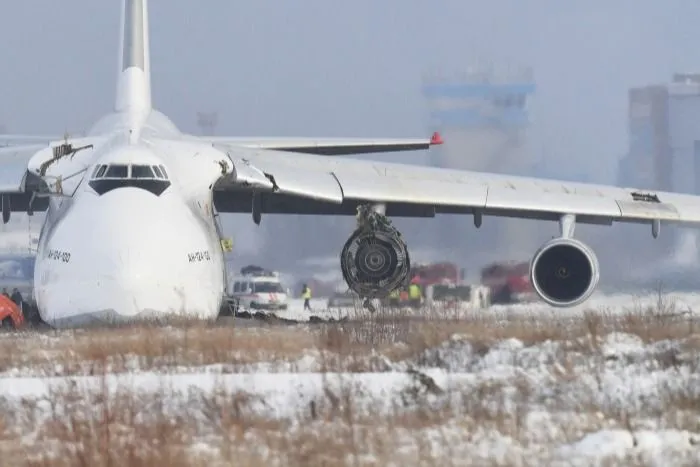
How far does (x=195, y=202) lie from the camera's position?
60.8 ft

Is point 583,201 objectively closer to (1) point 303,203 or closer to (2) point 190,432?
(1) point 303,203

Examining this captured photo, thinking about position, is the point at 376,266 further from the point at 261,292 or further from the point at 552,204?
the point at 261,292

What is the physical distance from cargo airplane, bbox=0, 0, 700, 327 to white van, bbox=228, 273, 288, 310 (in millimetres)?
8883

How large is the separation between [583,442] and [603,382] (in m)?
1.77

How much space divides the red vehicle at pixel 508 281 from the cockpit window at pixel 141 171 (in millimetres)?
9881

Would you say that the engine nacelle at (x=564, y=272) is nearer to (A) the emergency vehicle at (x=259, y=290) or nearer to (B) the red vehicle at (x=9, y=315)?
(B) the red vehicle at (x=9, y=315)

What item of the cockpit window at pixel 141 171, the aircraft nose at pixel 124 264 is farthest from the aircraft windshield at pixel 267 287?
the aircraft nose at pixel 124 264

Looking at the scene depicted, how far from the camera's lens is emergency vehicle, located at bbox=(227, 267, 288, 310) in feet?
108

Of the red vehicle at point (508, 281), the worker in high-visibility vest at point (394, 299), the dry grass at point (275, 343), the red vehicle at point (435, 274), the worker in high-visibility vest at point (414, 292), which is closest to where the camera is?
the dry grass at point (275, 343)

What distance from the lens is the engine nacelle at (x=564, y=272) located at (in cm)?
2019

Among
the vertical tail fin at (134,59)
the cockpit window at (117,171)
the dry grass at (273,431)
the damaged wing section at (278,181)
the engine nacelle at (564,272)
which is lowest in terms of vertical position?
the dry grass at (273,431)

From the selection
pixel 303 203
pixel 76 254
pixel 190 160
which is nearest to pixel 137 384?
pixel 76 254

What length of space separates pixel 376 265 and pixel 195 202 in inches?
133

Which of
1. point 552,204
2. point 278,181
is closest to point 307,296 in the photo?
point 552,204
